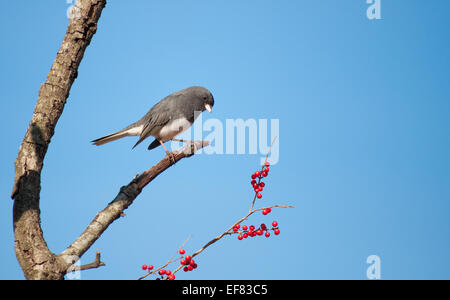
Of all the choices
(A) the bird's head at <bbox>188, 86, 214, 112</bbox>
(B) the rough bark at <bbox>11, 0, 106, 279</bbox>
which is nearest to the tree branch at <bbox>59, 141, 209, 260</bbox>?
(B) the rough bark at <bbox>11, 0, 106, 279</bbox>

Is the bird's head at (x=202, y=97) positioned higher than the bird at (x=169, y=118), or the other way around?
the bird's head at (x=202, y=97)

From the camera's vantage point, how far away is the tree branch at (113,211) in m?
2.82

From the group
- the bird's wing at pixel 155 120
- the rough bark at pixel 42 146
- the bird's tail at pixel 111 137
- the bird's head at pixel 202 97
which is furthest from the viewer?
the bird's head at pixel 202 97

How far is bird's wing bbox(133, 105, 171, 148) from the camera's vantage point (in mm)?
5074

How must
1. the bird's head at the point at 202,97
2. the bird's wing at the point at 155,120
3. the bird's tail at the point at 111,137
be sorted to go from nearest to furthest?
the bird's tail at the point at 111,137 → the bird's wing at the point at 155,120 → the bird's head at the point at 202,97

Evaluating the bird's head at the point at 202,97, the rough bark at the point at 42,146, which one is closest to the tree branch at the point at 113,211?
the rough bark at the point at 42,146

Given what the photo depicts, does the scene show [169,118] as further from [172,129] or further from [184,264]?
[184,264]

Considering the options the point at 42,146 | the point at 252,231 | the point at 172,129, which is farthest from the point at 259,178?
the point at 172,129

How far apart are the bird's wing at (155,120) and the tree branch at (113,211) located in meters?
1.47

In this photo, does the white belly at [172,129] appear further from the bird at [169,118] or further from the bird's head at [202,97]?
the bird's head at [202,97]

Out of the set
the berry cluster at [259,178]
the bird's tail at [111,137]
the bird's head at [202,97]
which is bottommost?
the berry cluster at [259,178]

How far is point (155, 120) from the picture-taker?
515cm
